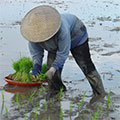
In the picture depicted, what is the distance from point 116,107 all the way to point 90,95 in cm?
63

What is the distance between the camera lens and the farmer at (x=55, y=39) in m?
4.65

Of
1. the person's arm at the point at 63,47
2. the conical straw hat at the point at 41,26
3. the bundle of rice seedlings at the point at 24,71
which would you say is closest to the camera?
the conical straw hat at the point at 41,26

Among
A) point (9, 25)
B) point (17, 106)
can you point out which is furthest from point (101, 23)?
point (17, 106)

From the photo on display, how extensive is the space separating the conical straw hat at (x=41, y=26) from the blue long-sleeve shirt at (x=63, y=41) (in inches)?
5.2

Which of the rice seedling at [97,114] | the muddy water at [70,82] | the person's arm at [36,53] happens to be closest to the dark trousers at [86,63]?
the muddy water at [70,82]

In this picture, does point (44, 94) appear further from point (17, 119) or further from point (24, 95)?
point (17, 119)

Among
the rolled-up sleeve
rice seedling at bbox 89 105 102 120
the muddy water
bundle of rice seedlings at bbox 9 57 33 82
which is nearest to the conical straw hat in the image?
the rolled-up sleeve

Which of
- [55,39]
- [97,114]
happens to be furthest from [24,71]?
[97,114]

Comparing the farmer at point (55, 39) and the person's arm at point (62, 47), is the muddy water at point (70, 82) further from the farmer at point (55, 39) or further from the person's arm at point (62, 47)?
the person's arm at point (62, 47)

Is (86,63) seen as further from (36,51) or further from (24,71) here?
(24,71)

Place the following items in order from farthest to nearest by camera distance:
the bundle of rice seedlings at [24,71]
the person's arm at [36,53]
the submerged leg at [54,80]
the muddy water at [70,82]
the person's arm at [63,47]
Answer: the bundle of rice seedlings at [24,71]
the submerged leg at [54,80]
the person's arm at [36,53]
the muddy water at [70,82]
the person's arm at [63,47]

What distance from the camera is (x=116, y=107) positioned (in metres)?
5.29

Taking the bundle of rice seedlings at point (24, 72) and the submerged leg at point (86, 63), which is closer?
the submerged leg at point (86, 63)

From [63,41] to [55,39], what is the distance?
16cm
